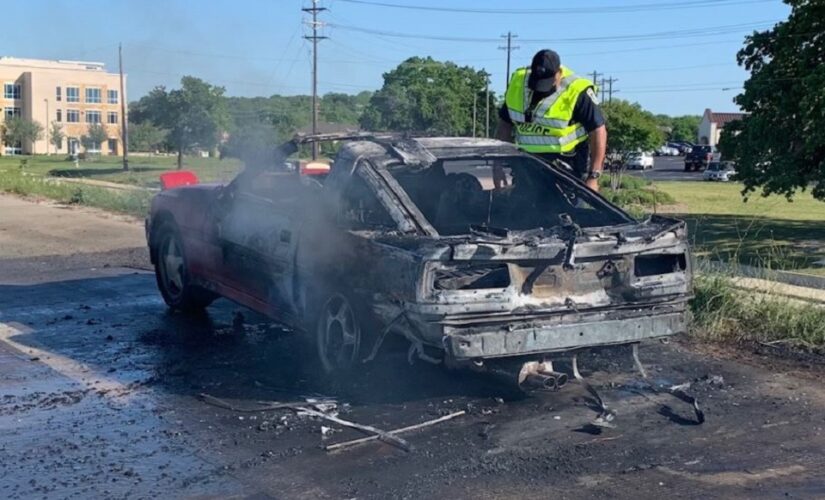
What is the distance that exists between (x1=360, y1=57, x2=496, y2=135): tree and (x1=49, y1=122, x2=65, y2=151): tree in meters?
57.3

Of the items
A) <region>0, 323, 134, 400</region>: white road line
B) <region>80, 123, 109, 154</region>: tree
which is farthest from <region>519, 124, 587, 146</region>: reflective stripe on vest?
<region>80, 123, 109, 154</region>: tree

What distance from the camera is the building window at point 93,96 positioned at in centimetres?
11650

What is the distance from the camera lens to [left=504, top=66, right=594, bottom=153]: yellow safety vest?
7.52 m

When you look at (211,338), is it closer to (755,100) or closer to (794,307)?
(794,307)

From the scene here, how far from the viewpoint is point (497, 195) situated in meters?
6.79

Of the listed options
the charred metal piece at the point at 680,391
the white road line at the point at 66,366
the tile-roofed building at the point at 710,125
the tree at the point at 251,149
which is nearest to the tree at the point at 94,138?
the tile-roofed building at the point at 710,125

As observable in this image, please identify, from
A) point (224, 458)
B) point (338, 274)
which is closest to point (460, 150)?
point (338, 274)

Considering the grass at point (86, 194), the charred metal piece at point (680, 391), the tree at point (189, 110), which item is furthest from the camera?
the tree at point (189, 110)

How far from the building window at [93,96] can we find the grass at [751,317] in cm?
11713

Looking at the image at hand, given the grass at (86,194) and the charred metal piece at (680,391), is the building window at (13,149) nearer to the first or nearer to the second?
the grass at (86,194)

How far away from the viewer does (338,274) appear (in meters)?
5.98

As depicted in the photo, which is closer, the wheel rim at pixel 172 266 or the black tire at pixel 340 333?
the black tire at pixel 340 333

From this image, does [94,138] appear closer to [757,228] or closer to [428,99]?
[428,99]

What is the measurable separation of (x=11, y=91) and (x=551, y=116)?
118 m
